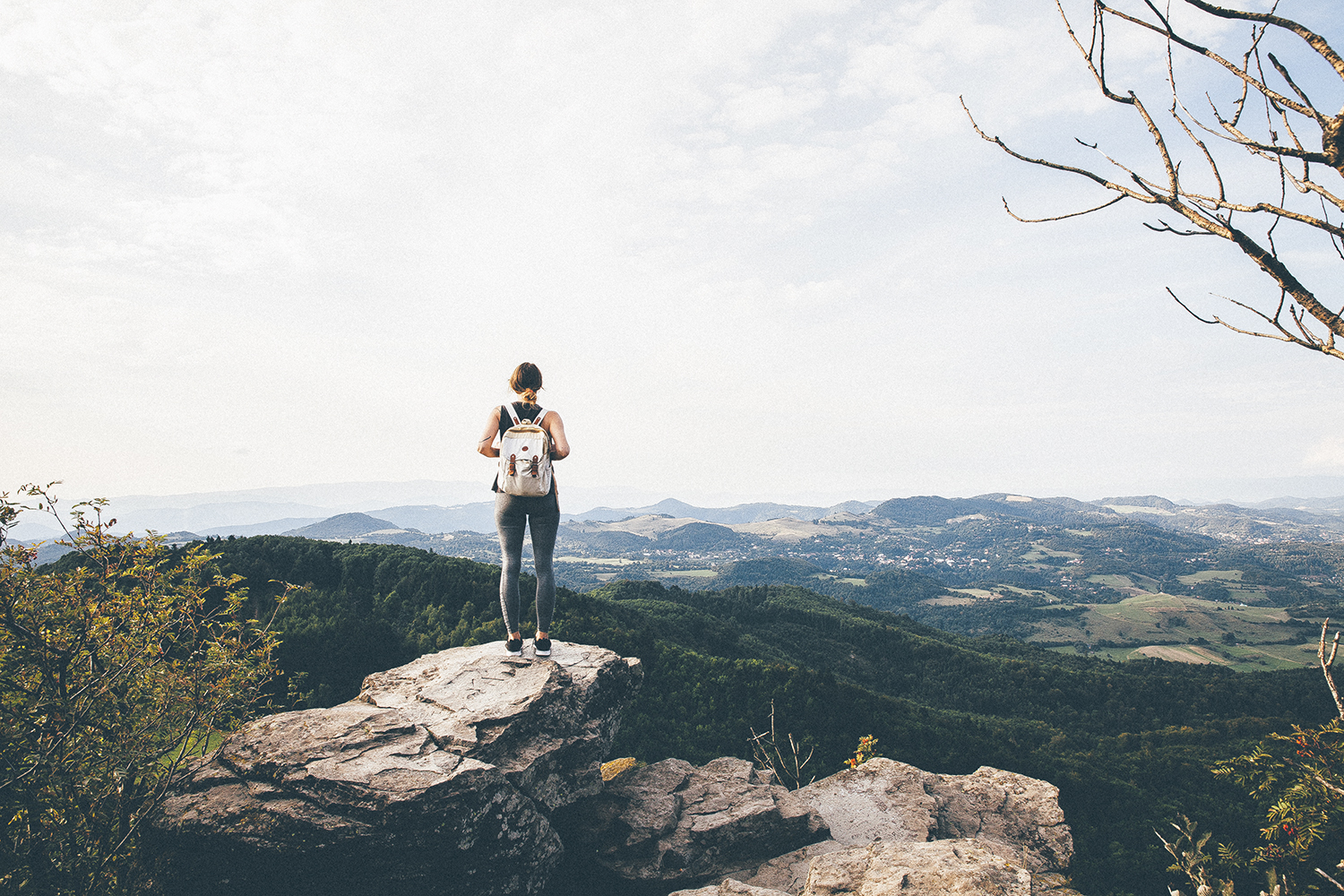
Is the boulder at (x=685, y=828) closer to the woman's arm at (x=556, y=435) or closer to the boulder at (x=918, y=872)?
the boulder at (x=918, y=872)

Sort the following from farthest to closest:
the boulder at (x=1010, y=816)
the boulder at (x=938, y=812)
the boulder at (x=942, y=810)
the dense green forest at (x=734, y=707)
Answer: the dense green forest at (x=734, y=707)
the boulder at (x=1010, y=816)
the boulder at (x=942, y=810)
the boulder at (x=938, y=812)

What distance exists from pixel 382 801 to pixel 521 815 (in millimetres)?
2373

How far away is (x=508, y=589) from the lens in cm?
1007

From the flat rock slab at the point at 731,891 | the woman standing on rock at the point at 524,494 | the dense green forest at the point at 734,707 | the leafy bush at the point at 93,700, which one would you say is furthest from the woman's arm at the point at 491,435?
the dense green forest at the point at 734,707

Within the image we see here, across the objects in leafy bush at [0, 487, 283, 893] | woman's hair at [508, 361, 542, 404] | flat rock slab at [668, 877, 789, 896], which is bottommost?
flat rock slab at [668, 877, 789, 896]

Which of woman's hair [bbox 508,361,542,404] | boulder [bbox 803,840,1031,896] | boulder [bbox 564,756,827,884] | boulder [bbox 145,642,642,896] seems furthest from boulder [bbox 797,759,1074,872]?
woman's hair [bbox 508,361,542,404]

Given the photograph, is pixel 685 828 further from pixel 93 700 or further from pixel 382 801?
pixel 93 700

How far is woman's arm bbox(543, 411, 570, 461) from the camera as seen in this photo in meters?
9.16

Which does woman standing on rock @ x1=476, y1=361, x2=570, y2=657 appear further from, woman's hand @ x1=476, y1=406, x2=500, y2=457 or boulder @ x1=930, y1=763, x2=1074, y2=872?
boulder @ x1=930, y1=763, x2=1074, y2=872

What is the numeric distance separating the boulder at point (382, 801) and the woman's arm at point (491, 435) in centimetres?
489

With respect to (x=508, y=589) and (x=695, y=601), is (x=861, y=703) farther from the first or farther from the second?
(x=695, y=601)

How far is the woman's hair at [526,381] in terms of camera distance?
9484mm

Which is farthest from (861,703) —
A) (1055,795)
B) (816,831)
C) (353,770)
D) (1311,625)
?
(1311,625)

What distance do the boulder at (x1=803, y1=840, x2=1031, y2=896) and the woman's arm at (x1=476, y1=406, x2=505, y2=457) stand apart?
868cm
